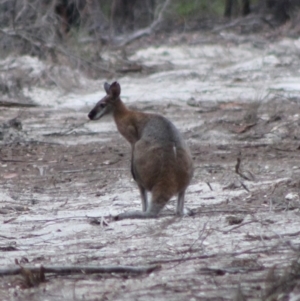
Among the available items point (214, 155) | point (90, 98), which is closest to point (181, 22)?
point (90, 98)

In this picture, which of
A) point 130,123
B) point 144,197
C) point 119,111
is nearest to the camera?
point 144,197

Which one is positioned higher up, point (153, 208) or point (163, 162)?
point (163, 162)

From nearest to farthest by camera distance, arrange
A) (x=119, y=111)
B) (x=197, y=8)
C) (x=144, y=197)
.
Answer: (x=144, y=197) → (x=119, y=111) → (x=197, y=8)

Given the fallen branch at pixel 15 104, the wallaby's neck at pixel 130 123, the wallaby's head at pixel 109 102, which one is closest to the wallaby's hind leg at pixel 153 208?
the wallaby's neck at pixel 130 123

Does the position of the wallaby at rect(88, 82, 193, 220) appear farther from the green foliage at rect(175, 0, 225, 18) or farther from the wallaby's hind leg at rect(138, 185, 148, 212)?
the green foliage at rect(175, 0, 225, 18)

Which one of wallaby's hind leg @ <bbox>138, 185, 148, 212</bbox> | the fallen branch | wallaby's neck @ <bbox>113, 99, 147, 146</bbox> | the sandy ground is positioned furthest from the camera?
the fallen branch

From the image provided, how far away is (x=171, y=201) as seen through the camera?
26.8 ft

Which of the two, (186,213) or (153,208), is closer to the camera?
(153,208)

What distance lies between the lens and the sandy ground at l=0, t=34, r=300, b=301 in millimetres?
5328

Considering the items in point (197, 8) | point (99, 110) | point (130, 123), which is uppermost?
point (130, 123)

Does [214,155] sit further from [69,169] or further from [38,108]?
[38,108]

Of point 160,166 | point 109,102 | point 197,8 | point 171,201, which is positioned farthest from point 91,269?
point 197,8

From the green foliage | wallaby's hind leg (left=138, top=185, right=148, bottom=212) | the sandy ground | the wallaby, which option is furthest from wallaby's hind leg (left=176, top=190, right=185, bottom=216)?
the green foliage

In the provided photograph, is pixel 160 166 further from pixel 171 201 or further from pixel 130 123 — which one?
pixel 130 123
